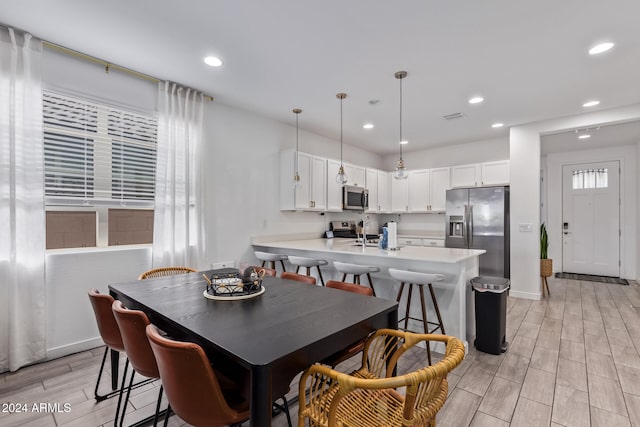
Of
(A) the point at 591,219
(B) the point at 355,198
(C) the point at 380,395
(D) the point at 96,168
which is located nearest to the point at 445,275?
(C) the point at 380,395

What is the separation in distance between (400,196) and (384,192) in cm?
35

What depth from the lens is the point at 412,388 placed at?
0.98m

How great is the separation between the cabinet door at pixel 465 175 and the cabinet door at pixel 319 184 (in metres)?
2.55

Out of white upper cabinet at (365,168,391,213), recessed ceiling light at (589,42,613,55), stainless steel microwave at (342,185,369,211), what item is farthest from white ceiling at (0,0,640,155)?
white upper cabinet at (365,168,391,213)

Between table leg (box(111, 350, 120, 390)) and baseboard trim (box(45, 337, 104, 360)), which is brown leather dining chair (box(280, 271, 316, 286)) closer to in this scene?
table leg (box(111, 350, 120, 390))

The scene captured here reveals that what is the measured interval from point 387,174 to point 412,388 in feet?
19.4

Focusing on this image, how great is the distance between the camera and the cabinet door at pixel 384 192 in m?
6.33

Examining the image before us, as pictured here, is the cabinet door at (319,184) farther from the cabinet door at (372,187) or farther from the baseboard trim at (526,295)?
the baseboard trim at (526,295)

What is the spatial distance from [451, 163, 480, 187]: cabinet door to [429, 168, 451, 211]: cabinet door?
0.10 metres

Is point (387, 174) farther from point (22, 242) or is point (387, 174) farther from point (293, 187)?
point (22, 242)

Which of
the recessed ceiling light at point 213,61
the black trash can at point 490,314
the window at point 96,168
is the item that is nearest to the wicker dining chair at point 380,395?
the black trash can at point 490,314

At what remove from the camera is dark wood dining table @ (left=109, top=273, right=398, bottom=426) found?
42.7 inches

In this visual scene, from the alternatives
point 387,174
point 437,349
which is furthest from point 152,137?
→ point 387,174

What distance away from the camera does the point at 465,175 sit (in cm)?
554
